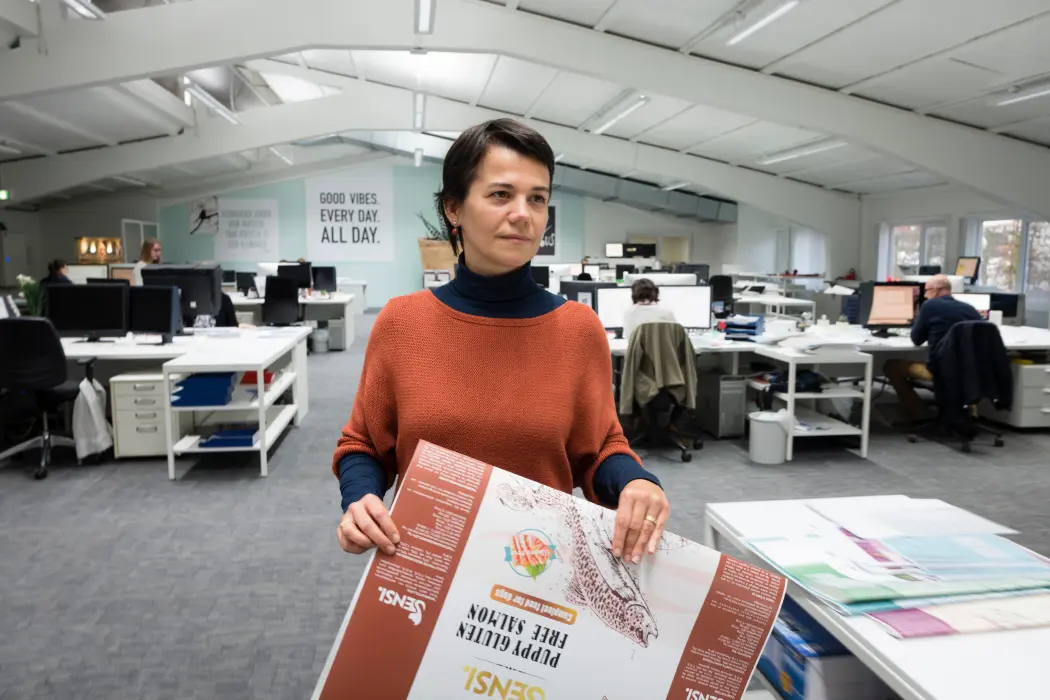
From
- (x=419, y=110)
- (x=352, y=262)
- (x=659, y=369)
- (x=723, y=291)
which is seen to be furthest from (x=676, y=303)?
(x=352, y=262)

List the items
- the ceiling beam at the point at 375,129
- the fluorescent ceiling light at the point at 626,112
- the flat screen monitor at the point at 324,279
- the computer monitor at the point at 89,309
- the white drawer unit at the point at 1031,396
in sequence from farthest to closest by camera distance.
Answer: the ceiling beam at the point at 375,129 < the flat screen monitor at the point at 324,279 < the fluorescent ceiling light at the point at 626,112 < the white drawer unit at the point at 1031,396 < the computer monitor at the point at 89,309

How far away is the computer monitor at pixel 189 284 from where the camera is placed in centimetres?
595

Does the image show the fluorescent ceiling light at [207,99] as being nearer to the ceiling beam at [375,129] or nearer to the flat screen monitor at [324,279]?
the ceiling beam at [375,129]

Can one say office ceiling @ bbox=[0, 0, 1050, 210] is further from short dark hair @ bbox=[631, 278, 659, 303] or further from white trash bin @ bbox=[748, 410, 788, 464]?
white trash bin @ bbox=[748, 410, 788, 464]

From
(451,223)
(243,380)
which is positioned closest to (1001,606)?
(451,223)

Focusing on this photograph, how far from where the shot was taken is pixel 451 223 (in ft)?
3.61

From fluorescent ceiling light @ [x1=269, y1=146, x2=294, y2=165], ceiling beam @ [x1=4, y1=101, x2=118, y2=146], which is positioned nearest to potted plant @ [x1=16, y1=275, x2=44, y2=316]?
ceiling beam @ [x1=4, y1=101, x2=118, y2=146]

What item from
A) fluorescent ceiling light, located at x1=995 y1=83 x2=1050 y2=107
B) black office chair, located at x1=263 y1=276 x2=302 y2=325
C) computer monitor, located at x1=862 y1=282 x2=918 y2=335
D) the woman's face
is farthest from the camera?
black office chair, located at x1=263 y1=276 x2=302 y2=325

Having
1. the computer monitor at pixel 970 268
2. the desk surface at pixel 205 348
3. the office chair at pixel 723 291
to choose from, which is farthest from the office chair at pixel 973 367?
the computer monitor at pixel 970 268

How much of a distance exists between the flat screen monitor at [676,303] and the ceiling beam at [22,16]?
546cm

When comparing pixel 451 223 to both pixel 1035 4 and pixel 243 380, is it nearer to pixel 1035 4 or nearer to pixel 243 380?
pixel 243 380

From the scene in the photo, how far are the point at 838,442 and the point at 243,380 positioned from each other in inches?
174

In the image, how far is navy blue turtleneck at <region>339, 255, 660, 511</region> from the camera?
1.07 metres

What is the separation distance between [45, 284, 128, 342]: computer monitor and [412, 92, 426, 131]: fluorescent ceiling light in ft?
20.1
